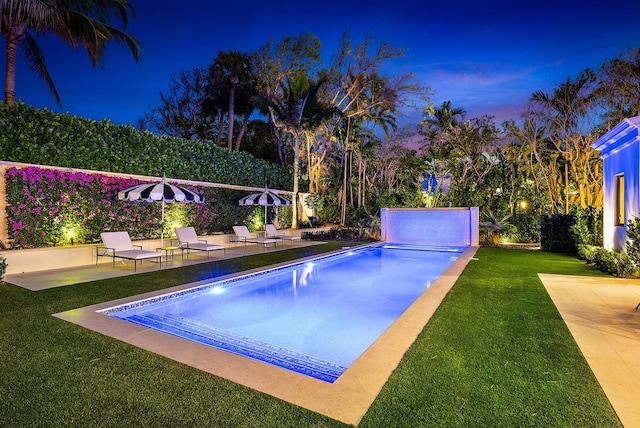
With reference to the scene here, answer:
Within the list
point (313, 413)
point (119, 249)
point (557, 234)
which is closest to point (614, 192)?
point (557, 234)

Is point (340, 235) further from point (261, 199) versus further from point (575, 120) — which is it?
point (575, 120)

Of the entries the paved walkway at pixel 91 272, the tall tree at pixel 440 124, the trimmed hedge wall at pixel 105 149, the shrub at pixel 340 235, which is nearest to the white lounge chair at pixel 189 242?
the paved walkway at pixel 91 272

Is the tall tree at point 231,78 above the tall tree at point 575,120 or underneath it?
above

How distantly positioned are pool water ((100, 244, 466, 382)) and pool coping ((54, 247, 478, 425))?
1.51ft

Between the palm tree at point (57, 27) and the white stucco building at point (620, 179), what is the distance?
52.5 feet

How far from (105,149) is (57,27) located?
406 cm

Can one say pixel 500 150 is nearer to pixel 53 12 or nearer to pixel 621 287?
pixel 621 287

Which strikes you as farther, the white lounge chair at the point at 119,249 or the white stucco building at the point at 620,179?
the white lounge chair at the point at 119,249

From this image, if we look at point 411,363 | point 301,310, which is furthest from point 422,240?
point 411,363

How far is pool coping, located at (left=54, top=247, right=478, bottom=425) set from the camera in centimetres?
295

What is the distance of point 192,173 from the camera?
48.7ft

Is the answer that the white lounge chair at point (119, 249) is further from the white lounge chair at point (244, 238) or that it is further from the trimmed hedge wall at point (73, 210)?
the white lounge chair at point (244, 238)

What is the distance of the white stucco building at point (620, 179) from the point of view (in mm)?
8766

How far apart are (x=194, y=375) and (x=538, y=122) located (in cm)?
1983
